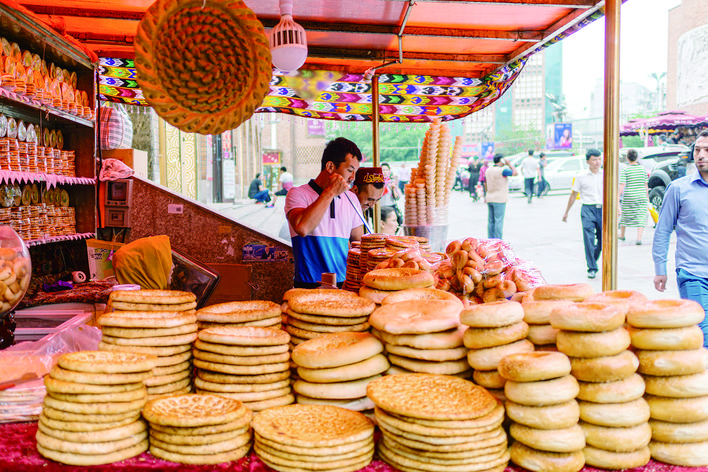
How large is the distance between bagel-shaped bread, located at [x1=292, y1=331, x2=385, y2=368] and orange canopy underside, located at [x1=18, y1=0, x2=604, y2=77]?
2.50 meters

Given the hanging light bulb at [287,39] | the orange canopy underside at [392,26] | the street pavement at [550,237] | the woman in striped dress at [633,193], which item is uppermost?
the orange canopy underside at [392,26]

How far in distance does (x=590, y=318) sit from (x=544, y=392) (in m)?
0.23

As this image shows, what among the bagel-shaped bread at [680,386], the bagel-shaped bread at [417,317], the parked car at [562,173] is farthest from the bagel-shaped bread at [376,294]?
the parked car at [562,173]

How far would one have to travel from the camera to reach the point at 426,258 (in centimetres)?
307

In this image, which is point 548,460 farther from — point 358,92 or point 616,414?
point 358,92

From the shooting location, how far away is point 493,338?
1.46 metres

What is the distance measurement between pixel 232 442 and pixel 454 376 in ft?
2.11

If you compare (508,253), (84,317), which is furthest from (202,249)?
(508,253)

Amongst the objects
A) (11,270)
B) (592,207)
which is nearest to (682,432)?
(11,270)

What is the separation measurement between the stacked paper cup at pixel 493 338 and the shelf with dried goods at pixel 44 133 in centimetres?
341

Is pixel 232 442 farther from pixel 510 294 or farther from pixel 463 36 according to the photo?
pixel 463 36

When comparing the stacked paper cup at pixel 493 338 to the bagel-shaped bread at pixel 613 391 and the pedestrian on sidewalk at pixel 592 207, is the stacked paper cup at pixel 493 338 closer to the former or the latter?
the bagel-shaped bread at pixel 613 391

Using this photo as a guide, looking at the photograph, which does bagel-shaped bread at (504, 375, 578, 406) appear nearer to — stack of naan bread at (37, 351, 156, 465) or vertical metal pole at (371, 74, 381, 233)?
stack of naan bread at (37, 351, 156, 465)

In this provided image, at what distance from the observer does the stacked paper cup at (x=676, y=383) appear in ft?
4.59
